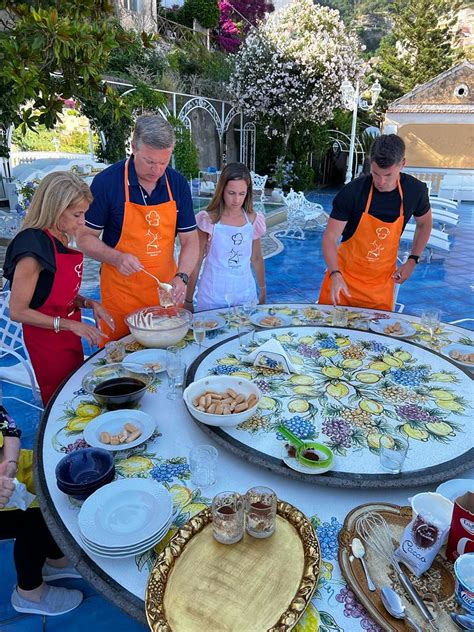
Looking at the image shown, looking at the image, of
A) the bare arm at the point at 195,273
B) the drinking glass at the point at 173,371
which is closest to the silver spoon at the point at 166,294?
the bare arm at the point at 195,273

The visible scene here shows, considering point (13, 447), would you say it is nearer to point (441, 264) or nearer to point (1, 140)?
point (1, 140)

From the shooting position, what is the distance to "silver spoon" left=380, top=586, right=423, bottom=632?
97 cm

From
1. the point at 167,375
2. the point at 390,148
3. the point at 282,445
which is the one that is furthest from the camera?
the point at 390,148

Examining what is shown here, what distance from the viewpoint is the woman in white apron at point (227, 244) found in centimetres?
297

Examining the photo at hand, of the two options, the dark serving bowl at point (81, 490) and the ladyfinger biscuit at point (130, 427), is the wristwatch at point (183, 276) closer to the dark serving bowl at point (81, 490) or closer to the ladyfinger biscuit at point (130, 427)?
the ladyfinger biscuit at point (130, 427)

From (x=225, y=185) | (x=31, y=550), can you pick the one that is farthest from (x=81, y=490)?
(x=225, y=185)

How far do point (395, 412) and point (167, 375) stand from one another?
984 millimetres

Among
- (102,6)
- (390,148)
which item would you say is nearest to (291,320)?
(390,148)

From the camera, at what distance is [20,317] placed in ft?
6.79

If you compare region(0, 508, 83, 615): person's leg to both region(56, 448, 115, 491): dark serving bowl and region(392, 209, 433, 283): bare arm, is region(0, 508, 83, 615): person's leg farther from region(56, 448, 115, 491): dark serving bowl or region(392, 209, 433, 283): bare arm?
region(392, 209, 433, 283): bare arm

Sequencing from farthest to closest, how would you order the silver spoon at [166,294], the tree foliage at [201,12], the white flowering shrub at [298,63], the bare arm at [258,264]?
the tree foliage at [201,12] → the white flowering shrub at [298,63] → the bare arm at [258,264] → the silver spoon at [166,294]

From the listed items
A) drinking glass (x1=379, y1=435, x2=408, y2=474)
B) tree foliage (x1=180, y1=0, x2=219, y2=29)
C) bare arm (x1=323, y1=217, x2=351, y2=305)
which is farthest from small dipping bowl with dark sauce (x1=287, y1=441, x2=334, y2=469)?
tree foliage (x1=180, y1=0, x2=219, y2=29)

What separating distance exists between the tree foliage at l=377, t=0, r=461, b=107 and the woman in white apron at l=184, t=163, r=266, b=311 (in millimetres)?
24864

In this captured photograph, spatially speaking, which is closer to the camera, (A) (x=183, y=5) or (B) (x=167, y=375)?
(B) (x=167, y=375)
